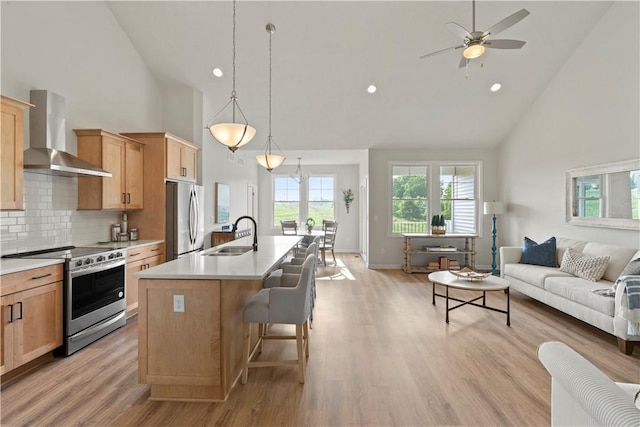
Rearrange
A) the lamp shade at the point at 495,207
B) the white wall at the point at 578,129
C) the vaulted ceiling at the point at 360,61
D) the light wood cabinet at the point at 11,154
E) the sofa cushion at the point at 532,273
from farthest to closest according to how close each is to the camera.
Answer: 1. the lamp shade at the point at 495,207
2. the vaulted ceiling at the point at 360,61
3. the sofa cushion at the point at 532,273
4. the white wall at the point at 578,129
5. the light wood cabinet at the point at 11,154

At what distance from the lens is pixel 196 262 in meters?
2.81

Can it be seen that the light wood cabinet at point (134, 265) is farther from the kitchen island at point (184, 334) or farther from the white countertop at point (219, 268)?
the kitchen island at point (184, 334)

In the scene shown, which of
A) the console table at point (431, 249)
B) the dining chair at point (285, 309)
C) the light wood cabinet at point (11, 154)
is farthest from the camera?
the console table at point (431, 249)

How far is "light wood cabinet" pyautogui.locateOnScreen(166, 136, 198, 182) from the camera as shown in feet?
15.7

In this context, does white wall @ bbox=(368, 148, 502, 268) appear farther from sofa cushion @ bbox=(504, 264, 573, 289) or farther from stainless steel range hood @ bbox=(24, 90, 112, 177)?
stainless steel range hood @ bbox=(24, 90, 112, 177)

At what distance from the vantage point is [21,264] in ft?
8.90

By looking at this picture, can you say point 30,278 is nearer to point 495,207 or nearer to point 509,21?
point 509,21

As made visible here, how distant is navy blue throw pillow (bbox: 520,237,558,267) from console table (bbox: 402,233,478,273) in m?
1.83

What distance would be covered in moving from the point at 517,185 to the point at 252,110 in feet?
17.1

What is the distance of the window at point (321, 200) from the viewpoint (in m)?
10.1

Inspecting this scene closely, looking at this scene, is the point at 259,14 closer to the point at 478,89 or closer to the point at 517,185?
the point at 478,89

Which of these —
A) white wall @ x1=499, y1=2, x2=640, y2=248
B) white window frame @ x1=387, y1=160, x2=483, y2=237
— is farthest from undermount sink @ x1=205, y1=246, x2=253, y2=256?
white wall @ x1=499, y1=2, x2=640, y2=248

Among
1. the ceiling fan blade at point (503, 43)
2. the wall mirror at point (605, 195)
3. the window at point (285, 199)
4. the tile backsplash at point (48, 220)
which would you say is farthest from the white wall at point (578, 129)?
the tile backsplash at point (48, 220)

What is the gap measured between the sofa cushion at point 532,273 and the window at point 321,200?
5.67 metres
